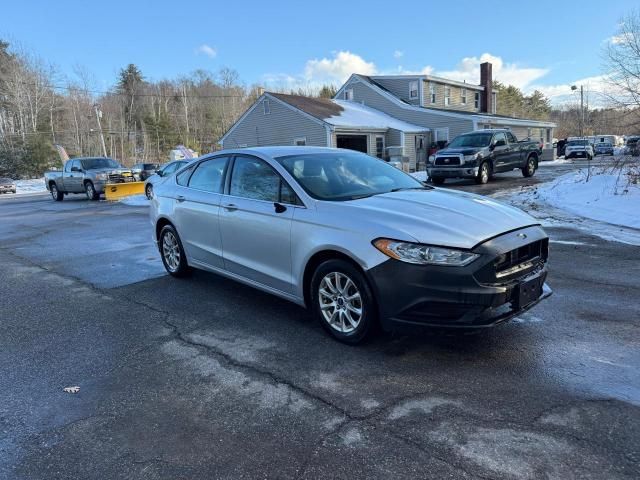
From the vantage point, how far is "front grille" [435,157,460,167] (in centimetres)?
1677

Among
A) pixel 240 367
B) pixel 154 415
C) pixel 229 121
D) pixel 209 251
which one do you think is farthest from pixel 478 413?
pixel 229 121

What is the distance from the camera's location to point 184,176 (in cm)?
599

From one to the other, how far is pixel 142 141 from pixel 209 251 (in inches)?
2763

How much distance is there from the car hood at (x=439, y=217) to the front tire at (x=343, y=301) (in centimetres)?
42

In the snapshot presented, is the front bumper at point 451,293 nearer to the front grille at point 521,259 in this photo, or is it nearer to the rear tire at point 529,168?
the front grille at point 521,259

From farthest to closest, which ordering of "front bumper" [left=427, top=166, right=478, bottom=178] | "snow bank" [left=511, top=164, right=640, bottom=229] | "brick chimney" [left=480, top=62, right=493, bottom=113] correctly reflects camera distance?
"brick chimney" [left=480, top=62, right=493, bottom=113]
"front bumper" [left=427, top=166, right=478, bottom=178]
"snow bank" [left=511, top=164, right=640, bottom=229]

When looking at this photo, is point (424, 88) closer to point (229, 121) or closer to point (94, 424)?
point (94, 424)

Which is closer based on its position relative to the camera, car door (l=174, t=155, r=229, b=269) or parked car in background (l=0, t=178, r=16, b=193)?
car door (l=174, t=155, r=229, b=269)

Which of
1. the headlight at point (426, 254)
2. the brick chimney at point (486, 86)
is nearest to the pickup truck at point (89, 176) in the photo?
the headlight at point (426, 254)

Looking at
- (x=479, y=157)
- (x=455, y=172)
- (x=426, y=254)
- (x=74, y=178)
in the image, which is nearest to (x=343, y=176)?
(x=426, y=254)

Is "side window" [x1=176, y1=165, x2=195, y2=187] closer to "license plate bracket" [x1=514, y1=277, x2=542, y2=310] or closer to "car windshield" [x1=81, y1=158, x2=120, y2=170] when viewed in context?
"license plate bracket" [x1=514, y1=277, x2=542, y2=310]

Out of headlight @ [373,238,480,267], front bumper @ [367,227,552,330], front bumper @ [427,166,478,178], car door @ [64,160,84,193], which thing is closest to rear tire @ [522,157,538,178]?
front bumper @ [427,166,478,178]

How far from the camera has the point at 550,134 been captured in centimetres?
4244

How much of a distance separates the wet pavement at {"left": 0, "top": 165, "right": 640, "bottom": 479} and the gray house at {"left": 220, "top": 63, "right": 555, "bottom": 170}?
71.5 ft
